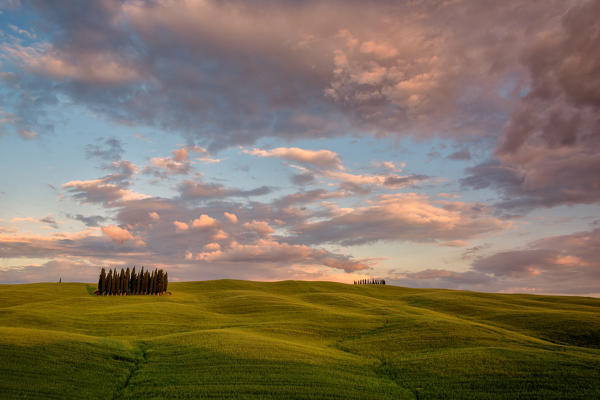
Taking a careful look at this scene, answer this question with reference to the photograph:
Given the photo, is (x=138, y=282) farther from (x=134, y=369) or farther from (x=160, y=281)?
(x=134, y=369)

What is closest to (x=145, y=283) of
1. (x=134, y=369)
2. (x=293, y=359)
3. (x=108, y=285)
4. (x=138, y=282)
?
(x=138, y=282)

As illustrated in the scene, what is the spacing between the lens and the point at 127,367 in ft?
78.9

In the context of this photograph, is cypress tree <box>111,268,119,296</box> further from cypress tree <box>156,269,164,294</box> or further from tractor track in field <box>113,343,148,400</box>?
tractor track in field <box>113,343,148,400</box>

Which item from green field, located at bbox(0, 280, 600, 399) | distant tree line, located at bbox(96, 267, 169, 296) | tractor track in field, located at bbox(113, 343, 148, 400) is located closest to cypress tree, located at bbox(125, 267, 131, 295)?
distant tree line, located at bbox(96, 267, 169, 296)

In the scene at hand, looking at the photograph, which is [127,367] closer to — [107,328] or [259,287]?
[107,328]

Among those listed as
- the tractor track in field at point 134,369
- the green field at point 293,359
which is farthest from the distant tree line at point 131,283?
the tractor track in field at point 134,369

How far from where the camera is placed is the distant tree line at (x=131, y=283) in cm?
7762

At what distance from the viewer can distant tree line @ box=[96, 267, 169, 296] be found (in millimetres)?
77625

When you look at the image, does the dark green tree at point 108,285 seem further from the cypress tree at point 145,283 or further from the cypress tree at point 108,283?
the cypress tree at point 145,283

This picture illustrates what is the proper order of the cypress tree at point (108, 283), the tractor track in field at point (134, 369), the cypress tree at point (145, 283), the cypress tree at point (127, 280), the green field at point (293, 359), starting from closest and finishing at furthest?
the tractor track in field at point (134, 369) < the green field at point (293, 359) < the cypress tree at point (108, 283) < the cypress tree at point (127, 280) < the cypress tree at point (145, 283)

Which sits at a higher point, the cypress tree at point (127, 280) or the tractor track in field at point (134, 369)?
the cypress tree at point (127, 280)

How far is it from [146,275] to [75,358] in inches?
2387

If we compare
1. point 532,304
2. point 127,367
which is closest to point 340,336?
point 127,367

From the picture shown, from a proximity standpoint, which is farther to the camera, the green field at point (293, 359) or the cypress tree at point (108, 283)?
the cypress tree at point (108, 283)
